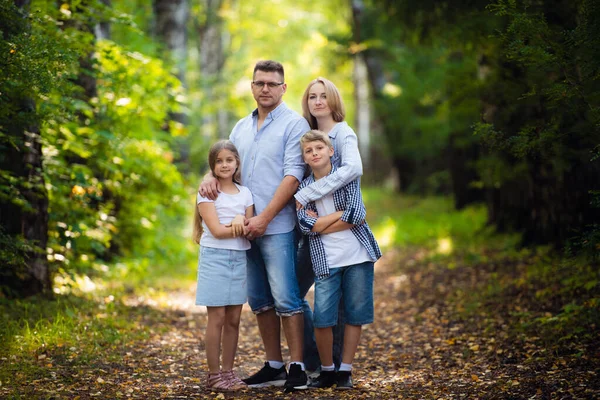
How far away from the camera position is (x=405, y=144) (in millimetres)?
20578

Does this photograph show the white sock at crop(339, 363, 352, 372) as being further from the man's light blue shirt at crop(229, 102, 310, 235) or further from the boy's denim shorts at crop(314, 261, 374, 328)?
the man's light blue shirt at crop(229, 102, 310, 235)

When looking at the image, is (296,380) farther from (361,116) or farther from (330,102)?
(361,116)

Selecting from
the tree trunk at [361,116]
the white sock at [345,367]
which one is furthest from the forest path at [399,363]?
the tree trunk at [361,116]

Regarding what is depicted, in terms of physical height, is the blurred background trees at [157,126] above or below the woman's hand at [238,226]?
above

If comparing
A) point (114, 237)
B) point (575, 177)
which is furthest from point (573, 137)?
point (114, 237)

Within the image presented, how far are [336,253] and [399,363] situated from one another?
157 centimetres

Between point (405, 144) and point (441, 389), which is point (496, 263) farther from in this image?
point (405, 144)

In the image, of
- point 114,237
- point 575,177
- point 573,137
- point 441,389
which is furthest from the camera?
point 114,237

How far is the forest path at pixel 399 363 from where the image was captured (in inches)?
171

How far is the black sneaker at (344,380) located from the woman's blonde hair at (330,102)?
1784mm

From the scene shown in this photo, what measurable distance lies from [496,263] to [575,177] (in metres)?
1.70

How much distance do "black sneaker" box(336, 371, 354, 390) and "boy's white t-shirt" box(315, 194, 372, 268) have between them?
30.9 inches

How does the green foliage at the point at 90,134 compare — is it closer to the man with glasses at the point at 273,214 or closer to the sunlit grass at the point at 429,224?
the man with glasses at the point at 273,214

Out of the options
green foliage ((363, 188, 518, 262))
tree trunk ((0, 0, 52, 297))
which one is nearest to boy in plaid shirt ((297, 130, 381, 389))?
tree trunk ((0, 0, 52, 297))
